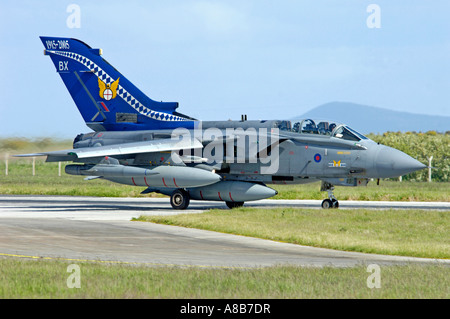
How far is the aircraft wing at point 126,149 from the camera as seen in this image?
26328 millimetres

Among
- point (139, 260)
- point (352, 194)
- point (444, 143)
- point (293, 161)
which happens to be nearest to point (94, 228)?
point (139, 260)

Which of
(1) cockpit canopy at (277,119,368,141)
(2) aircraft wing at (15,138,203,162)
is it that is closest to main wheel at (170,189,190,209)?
(2) aircraft wing at (15,138,203,162)

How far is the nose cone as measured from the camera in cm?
2478

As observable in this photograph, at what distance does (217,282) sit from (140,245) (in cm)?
568

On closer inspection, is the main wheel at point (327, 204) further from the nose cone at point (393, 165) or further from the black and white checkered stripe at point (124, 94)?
the black and white checkered stripe at point (124, 94)

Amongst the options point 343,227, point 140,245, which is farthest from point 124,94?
point 140,245

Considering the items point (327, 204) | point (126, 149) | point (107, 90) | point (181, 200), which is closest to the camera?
point (327, 204)

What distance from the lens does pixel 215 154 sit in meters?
27.6

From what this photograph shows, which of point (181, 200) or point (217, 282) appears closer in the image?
point (217, 282)

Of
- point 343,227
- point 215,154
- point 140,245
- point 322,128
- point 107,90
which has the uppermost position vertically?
point 107,90

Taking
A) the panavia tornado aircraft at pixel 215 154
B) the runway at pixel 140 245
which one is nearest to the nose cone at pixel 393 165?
the panavia tornado aircraft at pixel 215 154

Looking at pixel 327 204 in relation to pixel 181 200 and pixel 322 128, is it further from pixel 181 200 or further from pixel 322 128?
pixel 181 200

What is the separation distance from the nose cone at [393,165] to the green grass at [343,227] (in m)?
1.85

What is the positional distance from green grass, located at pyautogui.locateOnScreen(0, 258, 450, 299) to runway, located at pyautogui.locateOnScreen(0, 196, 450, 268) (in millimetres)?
1243
